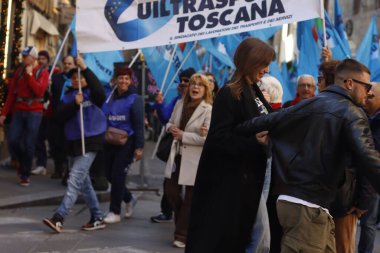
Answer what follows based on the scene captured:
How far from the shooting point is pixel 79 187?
8.14 meters

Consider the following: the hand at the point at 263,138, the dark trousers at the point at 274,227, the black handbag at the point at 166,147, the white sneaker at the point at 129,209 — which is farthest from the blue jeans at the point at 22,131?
the hand at the point at 263,138

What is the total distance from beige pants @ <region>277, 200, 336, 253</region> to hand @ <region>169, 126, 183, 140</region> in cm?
357

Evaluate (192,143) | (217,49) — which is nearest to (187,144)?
(192,143)

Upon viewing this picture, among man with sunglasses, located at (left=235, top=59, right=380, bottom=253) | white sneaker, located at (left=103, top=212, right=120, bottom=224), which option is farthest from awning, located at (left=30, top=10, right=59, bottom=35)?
man with sunglasses, located at (left=235, top=59, right=380, bottom=253)

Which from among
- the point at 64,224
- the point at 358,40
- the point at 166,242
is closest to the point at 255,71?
the point at 166,242

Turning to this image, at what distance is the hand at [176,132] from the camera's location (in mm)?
7857

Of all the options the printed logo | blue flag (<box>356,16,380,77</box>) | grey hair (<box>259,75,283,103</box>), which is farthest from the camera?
blue flag (<box>356,16,380,77</box>)

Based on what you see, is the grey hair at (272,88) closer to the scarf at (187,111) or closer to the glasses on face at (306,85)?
the glasses on face at (306,85)

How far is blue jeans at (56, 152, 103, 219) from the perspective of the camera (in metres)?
7.96

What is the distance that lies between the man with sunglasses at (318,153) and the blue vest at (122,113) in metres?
4.28

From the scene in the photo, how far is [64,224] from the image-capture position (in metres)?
8.54

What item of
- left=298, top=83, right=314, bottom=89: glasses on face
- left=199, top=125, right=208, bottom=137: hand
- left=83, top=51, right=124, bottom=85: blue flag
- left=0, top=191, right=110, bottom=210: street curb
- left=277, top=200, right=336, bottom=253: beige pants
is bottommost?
left=0, top=191, right=110, bottom=210: street curb

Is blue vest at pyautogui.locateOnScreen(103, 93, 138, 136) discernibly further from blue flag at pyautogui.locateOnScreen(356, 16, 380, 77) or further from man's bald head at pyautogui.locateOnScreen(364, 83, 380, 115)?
blue flag at pyautogui.locateOnScreen(356, 16, 380, 77)

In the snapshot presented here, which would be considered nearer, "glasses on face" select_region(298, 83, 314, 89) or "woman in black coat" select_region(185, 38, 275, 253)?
"woman in black coat" select_region(185, 38, 275, 253)
